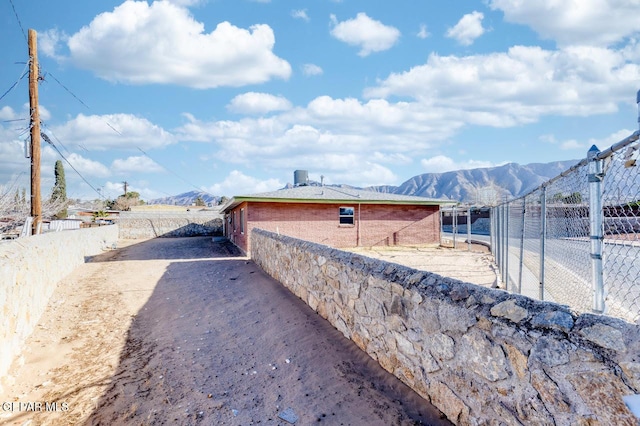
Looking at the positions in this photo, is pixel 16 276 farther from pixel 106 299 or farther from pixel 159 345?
pixel 106 299

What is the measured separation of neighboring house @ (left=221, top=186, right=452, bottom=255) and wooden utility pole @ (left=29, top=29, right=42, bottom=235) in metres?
7.30

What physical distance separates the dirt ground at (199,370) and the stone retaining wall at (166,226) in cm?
2190

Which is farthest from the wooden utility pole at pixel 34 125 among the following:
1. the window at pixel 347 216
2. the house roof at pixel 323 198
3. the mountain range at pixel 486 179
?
the mountain range at pixel 486 179

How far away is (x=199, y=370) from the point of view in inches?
176

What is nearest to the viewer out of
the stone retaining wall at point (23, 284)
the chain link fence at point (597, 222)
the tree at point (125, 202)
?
the chain link fence at point (597, 222)

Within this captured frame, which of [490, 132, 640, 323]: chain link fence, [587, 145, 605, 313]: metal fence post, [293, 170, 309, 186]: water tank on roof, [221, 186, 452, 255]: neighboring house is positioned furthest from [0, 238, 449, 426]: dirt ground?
[293, 170, 309, 186]: water tank on roof

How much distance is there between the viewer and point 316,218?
18.5 metres

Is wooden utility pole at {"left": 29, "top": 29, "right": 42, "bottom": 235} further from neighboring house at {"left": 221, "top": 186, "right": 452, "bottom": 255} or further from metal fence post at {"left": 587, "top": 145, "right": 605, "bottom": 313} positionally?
metal fence post at {"left": 587, "top": 145, "right": 605, "bottom": 313}

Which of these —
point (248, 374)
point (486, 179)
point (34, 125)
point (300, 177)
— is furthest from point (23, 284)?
point (486, 179)

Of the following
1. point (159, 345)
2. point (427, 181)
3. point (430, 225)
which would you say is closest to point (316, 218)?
point (430, 225)

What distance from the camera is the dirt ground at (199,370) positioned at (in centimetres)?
346

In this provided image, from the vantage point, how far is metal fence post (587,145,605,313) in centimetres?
236

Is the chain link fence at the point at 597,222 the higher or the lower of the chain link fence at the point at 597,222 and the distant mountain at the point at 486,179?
the lower

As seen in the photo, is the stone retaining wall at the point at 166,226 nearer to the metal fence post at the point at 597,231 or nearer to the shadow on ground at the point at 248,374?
the shadow on ground at the point at 248,374
